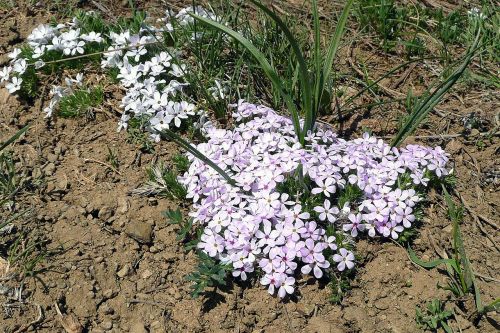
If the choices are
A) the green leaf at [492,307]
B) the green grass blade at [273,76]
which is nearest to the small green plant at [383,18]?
the green grass blade at [273,76]

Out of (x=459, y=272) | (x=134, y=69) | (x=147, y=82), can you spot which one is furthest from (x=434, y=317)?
(x=134, y=69)

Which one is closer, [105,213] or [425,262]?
[425,262]

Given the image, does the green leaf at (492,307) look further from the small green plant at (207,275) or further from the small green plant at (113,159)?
the small green plant at (113,159)

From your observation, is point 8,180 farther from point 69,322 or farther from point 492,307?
point 492,307

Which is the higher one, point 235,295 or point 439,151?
point 439,151

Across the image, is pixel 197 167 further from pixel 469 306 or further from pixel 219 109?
pixel 469 306

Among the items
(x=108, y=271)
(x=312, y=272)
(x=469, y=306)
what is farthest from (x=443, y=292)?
(x=108, y=271)
